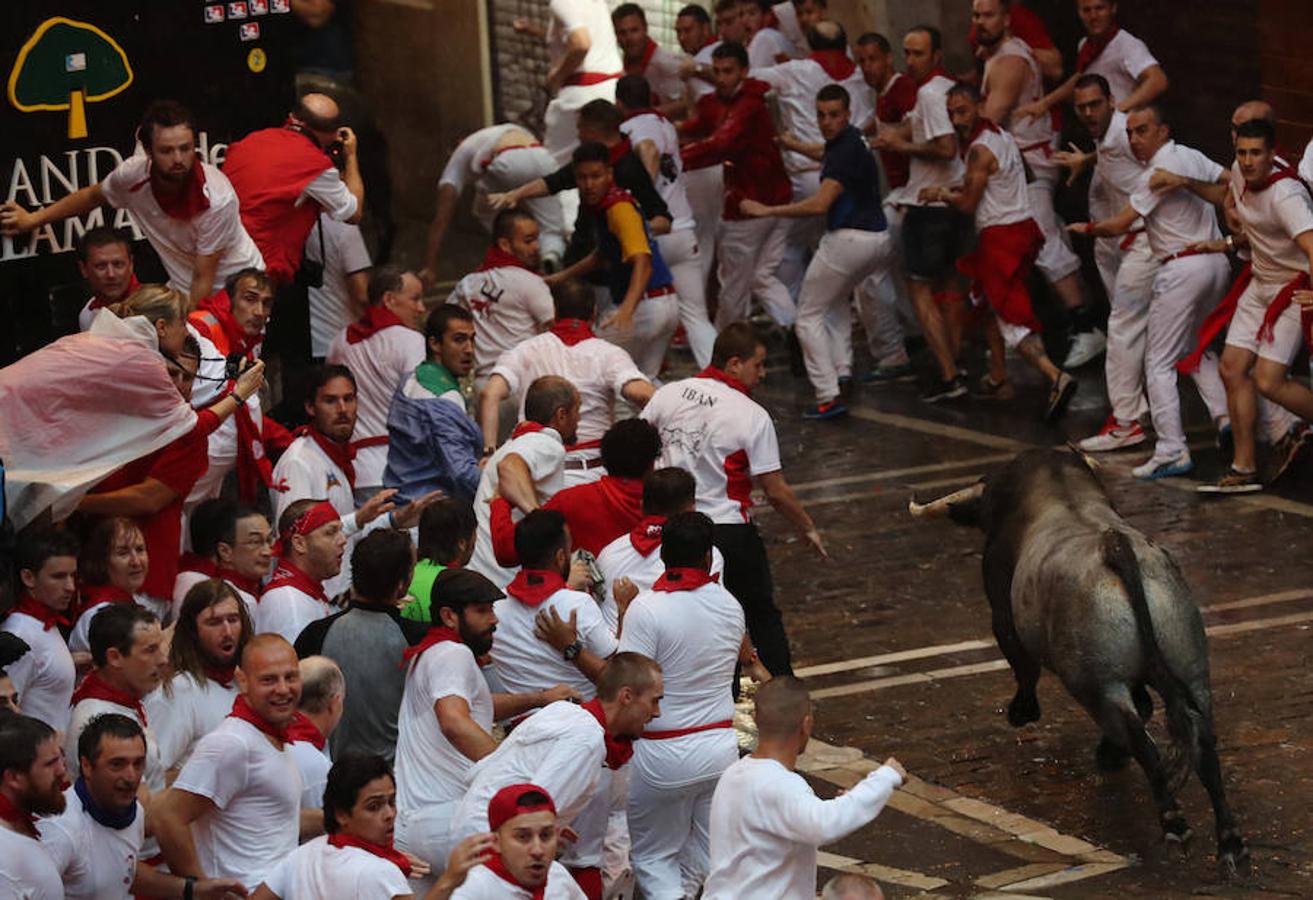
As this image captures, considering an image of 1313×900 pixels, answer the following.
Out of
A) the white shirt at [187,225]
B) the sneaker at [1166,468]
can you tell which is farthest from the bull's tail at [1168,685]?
the sneaker at [1166,468]

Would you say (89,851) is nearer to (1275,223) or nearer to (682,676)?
(682,676)

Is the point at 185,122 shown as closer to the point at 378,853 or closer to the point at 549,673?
A: the point at 549,673

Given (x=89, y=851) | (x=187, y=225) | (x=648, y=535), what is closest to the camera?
(x=89, y=851)

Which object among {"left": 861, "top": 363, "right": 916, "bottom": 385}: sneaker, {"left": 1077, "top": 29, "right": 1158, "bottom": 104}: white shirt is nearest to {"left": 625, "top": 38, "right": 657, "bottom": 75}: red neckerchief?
{"left": 861, "top": 363, "right": 916, "bottom": 385}: sneaker

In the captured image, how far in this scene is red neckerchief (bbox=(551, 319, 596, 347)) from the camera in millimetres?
Answer: 12531

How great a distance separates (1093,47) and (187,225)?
306 inches

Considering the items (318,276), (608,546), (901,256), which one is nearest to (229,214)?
(318,276)

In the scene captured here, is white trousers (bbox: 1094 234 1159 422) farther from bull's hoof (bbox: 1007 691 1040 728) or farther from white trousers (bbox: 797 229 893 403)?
bull's hoof (bbox: 1007 691 1040 728)

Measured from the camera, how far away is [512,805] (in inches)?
271

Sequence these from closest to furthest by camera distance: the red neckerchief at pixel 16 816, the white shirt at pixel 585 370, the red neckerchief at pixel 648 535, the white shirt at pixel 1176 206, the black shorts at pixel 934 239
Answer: the red neckerchief at pixel 16 816 < the red neckerchief at pixel 648 535 < the white shirt at pixel 585 370 < the white shirt at pixel 1176 206 < the black shorts at pixel 934 239

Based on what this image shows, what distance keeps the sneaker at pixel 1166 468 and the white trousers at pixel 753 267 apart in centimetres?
395

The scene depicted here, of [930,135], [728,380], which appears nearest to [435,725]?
[728,380]

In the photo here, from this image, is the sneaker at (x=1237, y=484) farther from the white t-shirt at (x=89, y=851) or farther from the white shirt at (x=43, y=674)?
the white t-shirt at (x=89, y=851)

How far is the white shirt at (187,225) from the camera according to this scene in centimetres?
1228
